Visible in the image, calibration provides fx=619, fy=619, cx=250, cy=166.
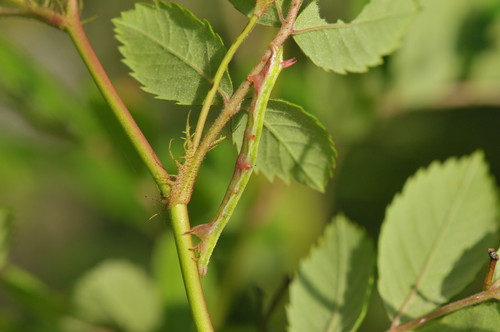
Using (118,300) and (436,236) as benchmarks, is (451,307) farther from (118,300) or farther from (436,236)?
(118,300)

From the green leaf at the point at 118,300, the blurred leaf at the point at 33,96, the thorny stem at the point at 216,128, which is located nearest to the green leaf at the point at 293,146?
the thorny stem at the point at 216,128

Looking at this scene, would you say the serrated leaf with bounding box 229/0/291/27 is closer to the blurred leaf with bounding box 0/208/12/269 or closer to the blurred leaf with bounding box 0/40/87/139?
the blurred leaf with bounding box 0/208/12/269

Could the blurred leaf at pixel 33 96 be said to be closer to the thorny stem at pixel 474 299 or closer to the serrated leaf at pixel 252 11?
the serrated leaf at pixel 252 11

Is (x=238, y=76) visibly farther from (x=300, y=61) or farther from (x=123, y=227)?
(x=123, y=227)

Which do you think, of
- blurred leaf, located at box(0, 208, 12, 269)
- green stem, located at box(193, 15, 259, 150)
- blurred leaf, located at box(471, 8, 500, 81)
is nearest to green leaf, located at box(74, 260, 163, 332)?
blurred leaf, located at box(0, 208, 12, 269)

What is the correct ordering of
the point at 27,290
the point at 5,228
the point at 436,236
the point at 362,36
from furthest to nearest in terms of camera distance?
the point at 27,290 → the point at 5,228 → the point at 436,236 → the point at 362,36

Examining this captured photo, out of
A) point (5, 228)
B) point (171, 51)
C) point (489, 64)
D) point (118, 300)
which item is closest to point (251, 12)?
point (171, 51)
